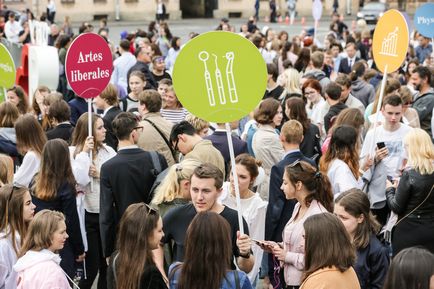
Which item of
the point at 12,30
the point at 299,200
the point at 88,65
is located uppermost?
the point at 88,65

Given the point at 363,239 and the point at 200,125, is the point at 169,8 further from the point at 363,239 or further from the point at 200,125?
the point at 363,239

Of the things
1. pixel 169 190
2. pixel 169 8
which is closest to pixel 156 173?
pixel 169 190

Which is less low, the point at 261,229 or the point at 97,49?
the point at 97,49

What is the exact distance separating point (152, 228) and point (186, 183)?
4.59 ft

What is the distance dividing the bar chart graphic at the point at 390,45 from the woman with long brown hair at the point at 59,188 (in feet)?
12.9

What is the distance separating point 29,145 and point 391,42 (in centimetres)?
404

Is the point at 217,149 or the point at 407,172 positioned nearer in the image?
the point at 407,172

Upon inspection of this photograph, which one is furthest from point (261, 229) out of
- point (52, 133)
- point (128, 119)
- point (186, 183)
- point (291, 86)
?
point (291, 86)

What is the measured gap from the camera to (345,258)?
495cm

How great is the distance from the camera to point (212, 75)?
20.4 ft

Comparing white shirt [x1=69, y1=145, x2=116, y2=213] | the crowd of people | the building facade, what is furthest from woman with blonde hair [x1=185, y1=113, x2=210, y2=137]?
the building facade

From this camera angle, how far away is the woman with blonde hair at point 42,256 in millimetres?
5508

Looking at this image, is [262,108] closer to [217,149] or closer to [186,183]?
[217,149]

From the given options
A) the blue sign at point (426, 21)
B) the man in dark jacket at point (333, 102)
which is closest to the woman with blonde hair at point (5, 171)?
the man in dark jacket at point (333, 102)
